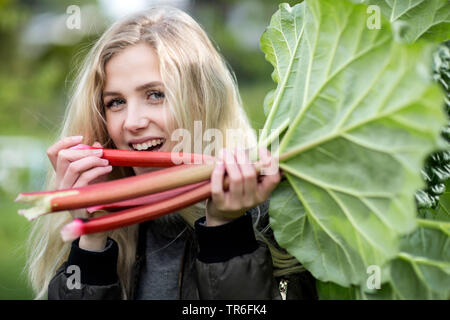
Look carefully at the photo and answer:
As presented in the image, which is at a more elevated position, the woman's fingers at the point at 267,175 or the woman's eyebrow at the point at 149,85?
the woman's eyebrow at the point at 149,85

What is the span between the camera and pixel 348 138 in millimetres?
1164

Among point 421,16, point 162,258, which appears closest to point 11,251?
point 162,258

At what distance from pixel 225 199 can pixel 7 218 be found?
217 inches

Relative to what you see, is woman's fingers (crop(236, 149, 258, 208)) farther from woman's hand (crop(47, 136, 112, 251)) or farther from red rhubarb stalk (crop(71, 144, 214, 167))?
woman's hand (crop(47, 136, 112, 251))

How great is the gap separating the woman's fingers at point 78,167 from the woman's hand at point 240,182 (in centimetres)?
40

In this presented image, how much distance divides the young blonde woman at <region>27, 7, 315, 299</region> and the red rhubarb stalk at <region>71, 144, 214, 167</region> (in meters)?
0.04

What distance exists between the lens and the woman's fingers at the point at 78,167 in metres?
1.40

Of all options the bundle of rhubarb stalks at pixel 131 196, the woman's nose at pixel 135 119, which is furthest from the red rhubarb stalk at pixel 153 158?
A: the woman's nose at pixel 135 119

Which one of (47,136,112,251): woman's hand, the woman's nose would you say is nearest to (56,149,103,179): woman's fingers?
(47,136,112,251): woman's hand

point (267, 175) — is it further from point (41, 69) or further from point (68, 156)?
point (41, 69)

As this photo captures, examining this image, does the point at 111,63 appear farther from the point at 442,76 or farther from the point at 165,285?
the point at 442,76

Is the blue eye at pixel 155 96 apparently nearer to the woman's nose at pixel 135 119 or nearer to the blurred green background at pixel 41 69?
the woman's nose at pixel 135 119

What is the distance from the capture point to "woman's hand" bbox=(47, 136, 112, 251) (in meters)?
1.41
